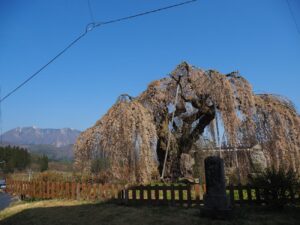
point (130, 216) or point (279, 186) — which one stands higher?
point (279, 186)

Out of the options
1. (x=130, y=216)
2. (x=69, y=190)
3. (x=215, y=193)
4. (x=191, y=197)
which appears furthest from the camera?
(x=69, y=190)

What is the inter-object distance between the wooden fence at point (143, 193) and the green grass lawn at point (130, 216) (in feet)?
1.63

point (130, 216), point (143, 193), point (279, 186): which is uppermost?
point (279, 186)

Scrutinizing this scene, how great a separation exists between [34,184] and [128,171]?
5.36 metres

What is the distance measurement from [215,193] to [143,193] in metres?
3.05

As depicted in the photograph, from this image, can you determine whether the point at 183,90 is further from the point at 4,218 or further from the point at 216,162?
the point at 4,218

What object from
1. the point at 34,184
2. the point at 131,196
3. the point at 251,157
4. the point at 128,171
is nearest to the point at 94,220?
the point at 131,196

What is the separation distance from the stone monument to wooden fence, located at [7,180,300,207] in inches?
51.7

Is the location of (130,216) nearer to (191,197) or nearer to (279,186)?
(191,197)

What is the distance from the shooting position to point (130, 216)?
774 centimetres

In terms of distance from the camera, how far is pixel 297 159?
33.2ft

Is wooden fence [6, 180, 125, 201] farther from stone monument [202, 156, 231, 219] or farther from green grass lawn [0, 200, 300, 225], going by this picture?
stone monument [202, 156, 231, 219]

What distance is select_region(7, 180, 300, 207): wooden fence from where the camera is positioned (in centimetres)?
866

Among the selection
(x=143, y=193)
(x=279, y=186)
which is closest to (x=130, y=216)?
(x=143, y=193)
